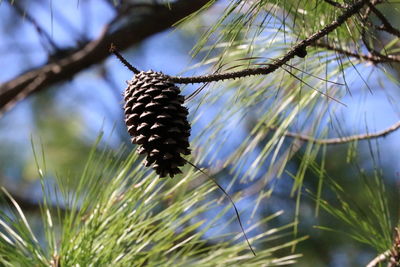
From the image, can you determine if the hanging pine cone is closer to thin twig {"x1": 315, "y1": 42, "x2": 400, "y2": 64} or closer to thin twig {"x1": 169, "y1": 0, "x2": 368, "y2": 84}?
thin twig {"x1": 169, "y1": 0, "x2": 368, "y2": 84}

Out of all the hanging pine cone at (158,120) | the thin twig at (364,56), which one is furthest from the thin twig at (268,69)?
the thin twig at (364,56)

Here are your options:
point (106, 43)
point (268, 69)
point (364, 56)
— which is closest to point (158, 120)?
point (268, 69)

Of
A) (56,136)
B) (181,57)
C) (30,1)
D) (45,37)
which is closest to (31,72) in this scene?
(45,37)

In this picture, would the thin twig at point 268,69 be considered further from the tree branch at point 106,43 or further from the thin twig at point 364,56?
the tree branch at point 106,43

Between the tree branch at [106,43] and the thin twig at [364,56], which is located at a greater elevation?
the tree branch at [106,43]

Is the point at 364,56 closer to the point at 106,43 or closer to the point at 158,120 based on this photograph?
the point at 158,120

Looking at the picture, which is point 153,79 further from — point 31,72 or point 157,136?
point 31,72

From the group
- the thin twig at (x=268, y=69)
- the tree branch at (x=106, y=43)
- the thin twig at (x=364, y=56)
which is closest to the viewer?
the thin twig at (x=268, y=69)

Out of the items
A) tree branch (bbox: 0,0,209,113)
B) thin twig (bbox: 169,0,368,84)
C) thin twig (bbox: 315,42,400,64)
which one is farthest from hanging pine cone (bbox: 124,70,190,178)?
tree branch (bbox: 0,0,209,113)

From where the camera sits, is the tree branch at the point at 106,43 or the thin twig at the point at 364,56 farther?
the tree branch at the point at 106,43
